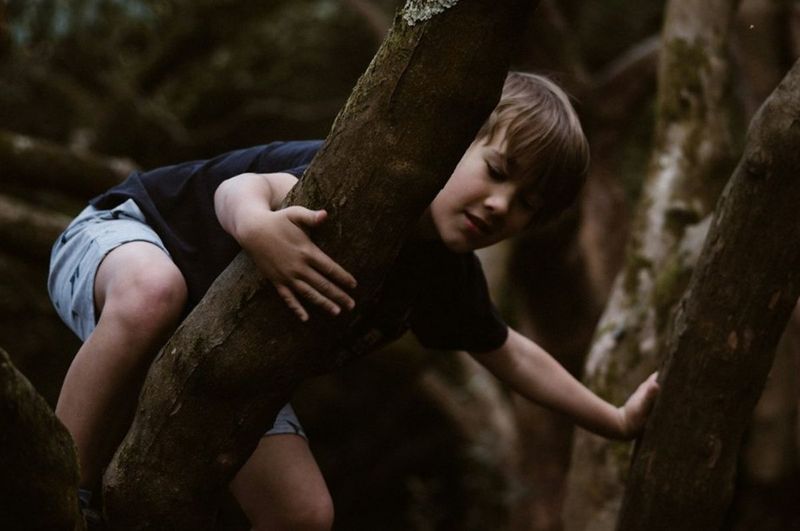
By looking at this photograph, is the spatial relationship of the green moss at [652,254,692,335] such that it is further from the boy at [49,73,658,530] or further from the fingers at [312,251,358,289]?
the fingers at [312,251,358,289]

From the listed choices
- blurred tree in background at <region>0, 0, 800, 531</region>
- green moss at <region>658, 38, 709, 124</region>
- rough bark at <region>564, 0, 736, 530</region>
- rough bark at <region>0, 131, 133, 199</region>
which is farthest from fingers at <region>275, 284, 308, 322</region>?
rough bark at <region>0, 131, 133, 199</region>

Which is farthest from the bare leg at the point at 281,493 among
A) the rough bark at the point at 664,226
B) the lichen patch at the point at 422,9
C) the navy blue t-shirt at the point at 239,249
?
the rough bark at the point at 664,226

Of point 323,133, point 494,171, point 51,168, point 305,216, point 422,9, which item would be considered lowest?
point 323,133

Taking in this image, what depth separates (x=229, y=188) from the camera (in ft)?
5.00

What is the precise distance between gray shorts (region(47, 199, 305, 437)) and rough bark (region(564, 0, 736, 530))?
1.17m

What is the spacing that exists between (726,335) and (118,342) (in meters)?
1.04

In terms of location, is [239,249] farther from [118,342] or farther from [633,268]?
[633,268]

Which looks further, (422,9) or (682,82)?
(682,82)

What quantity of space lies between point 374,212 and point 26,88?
526 cm

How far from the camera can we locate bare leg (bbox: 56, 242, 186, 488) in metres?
1.60

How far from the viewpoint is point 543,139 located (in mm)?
1829

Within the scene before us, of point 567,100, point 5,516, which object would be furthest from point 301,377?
point 567,100

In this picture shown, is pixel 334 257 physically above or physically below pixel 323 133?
above

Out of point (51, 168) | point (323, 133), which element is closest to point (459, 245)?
point (51, 168)
